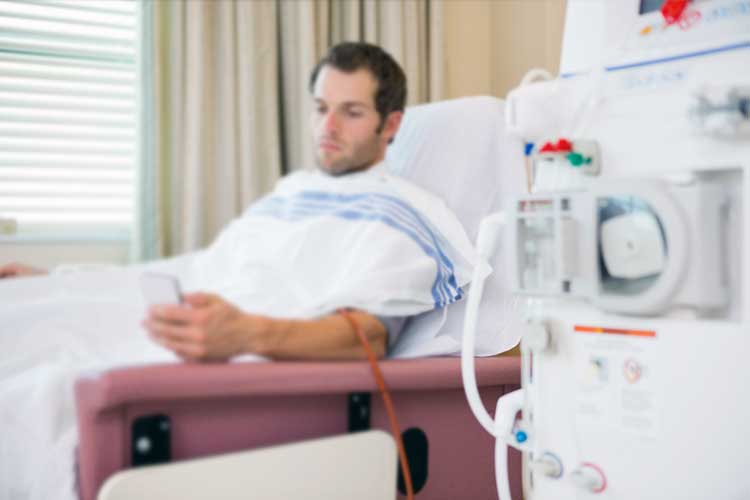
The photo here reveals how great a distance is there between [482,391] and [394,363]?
24 cm

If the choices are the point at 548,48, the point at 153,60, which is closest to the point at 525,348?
the point at 153,60

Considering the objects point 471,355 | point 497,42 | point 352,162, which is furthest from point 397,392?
point 497,42

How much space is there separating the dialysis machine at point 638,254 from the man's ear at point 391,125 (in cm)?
29

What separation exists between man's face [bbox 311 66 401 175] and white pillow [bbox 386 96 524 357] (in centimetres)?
21

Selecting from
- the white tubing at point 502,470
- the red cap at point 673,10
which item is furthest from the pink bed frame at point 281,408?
the red cap at point 673,10

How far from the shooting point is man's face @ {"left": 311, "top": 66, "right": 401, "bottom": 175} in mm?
963

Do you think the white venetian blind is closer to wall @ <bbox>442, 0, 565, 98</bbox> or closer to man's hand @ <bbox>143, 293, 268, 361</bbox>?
man's hand @ <bbox>143, 293, 268, 361</bbox>

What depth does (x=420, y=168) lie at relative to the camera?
48.1 inches

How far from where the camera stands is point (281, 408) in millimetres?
782

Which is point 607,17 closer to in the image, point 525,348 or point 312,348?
point 525,348

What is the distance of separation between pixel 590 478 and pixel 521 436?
99 millimetres

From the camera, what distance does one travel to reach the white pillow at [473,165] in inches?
42.2

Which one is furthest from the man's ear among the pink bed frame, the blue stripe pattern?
the pink bed frame

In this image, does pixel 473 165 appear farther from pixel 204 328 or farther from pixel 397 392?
pixel 204 328
